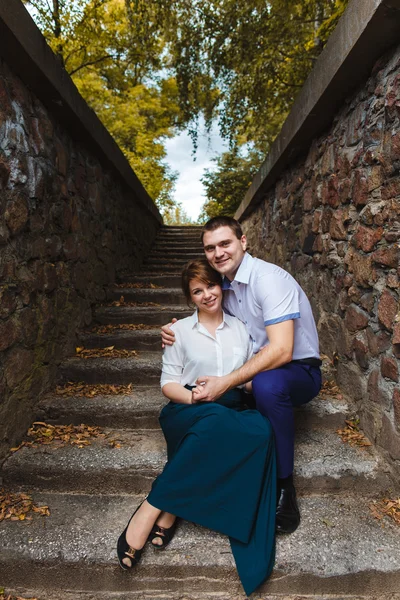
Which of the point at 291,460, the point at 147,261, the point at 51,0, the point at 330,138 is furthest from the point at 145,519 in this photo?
the point at 51,0

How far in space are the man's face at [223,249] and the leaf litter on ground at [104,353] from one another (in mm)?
A: 1327

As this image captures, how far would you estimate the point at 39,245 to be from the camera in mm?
2279

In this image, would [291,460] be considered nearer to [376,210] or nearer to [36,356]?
[376,210]

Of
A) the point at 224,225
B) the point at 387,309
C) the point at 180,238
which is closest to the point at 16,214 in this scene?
the point at 224,225

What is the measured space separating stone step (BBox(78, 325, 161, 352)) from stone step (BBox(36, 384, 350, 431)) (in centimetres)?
70

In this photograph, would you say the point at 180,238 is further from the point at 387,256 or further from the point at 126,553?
the point at 126,553

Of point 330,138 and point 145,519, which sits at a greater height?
point 330,138

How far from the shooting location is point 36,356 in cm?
227

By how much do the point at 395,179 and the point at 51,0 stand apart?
6.06m

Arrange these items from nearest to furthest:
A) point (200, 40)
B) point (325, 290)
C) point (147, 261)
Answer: point (325, 290), point (200, 40), point (147, 261)

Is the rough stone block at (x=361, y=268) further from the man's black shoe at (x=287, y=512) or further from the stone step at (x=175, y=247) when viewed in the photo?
the stone step at (x=175, y=247)

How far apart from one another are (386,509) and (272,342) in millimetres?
919

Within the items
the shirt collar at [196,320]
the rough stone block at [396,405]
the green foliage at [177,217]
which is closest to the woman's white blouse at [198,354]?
the shirt collar at [196,320]

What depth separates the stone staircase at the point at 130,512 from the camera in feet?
4.99
